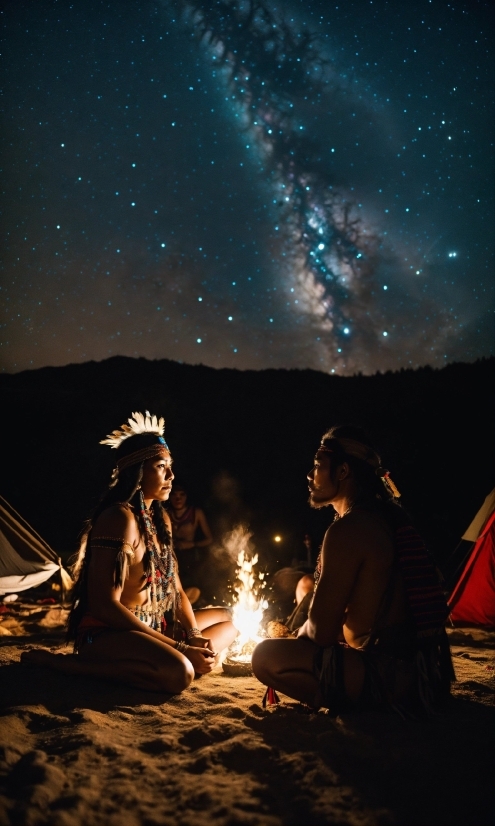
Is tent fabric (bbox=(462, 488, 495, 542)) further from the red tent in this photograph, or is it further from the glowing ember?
the glowing ember

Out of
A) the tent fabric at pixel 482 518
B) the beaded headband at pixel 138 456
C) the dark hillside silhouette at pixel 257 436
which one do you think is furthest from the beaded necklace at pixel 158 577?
the dark hillside silhouette at pixel 257 436

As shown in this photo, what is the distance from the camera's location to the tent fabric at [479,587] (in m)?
6.64

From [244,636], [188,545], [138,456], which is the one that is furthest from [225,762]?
[188,545]

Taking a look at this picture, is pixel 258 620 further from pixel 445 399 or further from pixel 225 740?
pixel 445 399

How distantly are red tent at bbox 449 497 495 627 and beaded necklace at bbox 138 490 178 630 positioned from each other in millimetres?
4359

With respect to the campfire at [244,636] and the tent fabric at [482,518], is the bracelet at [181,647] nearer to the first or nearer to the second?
the campfire at [244,636]

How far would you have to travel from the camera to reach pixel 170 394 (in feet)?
99.7

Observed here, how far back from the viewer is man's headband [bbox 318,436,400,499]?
10.9 ft

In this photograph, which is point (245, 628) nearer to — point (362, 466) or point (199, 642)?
point (199, 642)

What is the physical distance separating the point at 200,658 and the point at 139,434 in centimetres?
176

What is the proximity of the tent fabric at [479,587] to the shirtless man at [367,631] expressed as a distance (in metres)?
4.07

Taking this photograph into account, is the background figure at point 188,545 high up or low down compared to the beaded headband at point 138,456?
down

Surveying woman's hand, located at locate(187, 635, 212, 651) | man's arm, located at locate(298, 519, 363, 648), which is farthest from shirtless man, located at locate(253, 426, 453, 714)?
woman's hand, located at locate(187, 635, 212, 651)

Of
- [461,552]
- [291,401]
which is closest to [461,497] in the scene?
[461,552]
